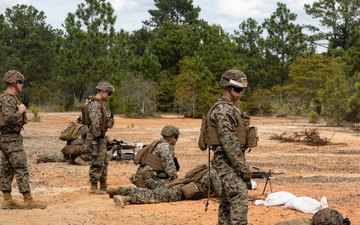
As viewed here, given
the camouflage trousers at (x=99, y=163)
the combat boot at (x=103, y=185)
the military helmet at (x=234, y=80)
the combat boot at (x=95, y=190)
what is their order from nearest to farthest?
the military helmet at (x=234, y=80) < the camouflage trousers at (x=99, y=163) < the combat boot at (x=95, y=190) < the combat boot at (x=103, y=185)

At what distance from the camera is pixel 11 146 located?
8922mm

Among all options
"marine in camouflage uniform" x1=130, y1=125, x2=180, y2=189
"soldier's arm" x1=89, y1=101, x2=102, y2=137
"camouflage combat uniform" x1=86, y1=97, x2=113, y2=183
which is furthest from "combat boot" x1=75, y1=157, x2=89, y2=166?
"marine in camouflage uniform" x1=130, y1=125, x2=180, y2=189

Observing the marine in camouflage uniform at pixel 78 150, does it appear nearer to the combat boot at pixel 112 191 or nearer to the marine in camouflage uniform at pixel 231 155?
the combat boot at pixel 112 191

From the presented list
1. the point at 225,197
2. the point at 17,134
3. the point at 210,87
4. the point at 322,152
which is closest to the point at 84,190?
the point at 17,134

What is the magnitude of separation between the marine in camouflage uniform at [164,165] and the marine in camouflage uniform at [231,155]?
3.11m

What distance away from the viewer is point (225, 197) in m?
6.29

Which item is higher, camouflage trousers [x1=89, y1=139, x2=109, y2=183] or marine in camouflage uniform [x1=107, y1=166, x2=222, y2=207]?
camouflage trousers [x1=89, y1=139, x2=109, y2=183]

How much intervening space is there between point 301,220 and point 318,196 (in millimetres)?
4083

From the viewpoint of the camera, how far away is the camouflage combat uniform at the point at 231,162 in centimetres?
605

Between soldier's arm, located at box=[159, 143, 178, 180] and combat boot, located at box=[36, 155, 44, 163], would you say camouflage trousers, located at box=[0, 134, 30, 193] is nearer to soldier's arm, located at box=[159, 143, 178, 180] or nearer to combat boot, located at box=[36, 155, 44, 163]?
soldier's arm, located at box=[159, 143, 178, 180]

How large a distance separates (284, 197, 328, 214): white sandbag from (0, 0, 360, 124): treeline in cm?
2556

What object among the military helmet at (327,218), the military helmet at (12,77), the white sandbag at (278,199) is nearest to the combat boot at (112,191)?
the military helmet at (12,77)

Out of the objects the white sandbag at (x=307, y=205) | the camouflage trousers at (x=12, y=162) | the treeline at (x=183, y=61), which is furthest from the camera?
the treeline at (x=183, y=61)

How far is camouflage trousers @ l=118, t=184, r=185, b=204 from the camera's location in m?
9.35
